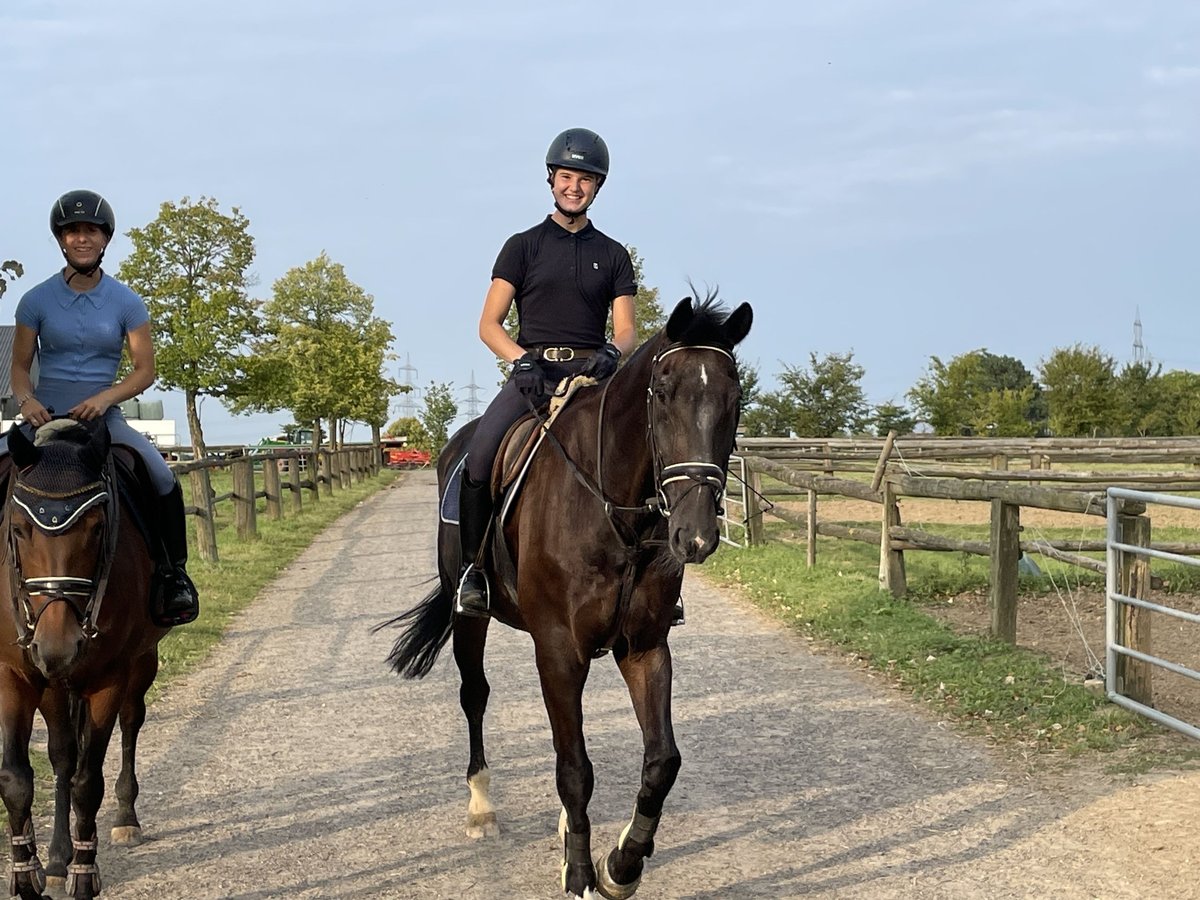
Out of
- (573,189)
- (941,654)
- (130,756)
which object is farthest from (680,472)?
(941,654)

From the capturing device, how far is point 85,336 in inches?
205

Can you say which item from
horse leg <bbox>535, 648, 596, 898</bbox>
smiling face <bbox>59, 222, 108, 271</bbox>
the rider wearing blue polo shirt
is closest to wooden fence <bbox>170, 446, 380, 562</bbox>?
the rider wearing blue polo shirt

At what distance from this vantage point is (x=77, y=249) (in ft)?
17.1

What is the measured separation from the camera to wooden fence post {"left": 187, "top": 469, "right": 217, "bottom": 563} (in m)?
15.2

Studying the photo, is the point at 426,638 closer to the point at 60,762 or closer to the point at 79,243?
the point at 60,762

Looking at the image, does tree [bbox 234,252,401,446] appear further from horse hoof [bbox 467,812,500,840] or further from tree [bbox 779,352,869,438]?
horse hoof [bbox 467,812,500,840]

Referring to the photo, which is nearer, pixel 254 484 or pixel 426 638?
pixel 426 638

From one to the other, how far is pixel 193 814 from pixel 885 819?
317 cm

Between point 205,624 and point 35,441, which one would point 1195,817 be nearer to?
point 35,441

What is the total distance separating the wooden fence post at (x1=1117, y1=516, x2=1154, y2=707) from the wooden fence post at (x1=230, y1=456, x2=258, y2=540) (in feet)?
46.2

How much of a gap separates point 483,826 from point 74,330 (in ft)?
9.14

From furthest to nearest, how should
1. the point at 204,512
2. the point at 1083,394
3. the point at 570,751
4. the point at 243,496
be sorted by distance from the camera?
1. the point at 1083,394
2. the point at 243,496
3. the point at 204,512
4. the point at 570,751

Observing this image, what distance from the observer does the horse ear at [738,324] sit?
4176mm

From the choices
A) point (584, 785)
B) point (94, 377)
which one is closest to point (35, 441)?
point (94, 377)
